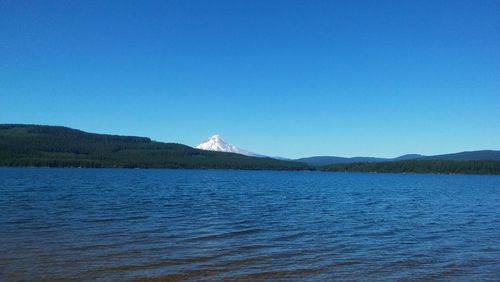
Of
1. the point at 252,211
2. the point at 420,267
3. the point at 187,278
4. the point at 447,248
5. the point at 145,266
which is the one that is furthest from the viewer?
the point at 252,211

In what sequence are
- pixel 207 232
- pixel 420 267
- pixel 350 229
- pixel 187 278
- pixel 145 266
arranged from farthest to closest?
pixel 350 229 → pixel 207 232 → pixel 420 267 → pixel 145 266 → pixel 187 278

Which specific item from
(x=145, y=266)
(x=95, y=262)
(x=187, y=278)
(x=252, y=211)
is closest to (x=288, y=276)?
(x=187, y=278)

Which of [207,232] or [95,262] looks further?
[207,232]

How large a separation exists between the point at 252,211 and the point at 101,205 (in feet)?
39.4

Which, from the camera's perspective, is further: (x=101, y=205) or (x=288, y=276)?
(x=101, y=205)

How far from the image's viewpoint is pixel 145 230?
78.2ft

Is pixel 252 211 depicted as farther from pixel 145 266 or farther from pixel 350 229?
pixel 145 266

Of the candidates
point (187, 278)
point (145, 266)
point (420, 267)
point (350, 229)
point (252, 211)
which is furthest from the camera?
point (252, 211)

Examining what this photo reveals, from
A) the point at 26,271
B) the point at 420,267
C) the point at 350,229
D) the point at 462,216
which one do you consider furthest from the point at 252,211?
the point at 26,271

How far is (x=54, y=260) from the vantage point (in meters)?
16.0

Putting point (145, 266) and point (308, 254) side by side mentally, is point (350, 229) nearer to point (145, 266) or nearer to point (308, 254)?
point (308, 254)

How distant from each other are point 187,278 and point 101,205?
24.5m

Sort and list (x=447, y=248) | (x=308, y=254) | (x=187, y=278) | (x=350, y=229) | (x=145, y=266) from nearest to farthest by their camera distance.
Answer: (x=187, y=278) < (x=145, y=266) < (x=308, y=254) < (x=447, y=248) < (x=350, y=229)

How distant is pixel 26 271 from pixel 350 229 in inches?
683
